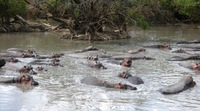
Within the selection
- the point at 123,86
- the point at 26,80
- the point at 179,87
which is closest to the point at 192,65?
the point at 179,87

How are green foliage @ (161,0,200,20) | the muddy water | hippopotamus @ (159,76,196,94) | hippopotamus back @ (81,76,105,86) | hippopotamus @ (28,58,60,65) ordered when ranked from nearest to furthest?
1. the muddy water
2. hippopotamus @ (159,76,196,94)
3. hippopotamus back @ (81,76,105,86)
4. hippopotamus @ (28,58,60,65)
5. green foliage @ (161,0,200,20)

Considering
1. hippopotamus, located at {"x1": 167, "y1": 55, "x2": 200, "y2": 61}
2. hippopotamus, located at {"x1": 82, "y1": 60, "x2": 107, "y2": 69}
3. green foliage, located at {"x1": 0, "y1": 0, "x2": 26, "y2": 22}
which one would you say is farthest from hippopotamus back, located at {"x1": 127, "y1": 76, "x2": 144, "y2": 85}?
green foliage, located at {"x1": 0, "y1": 0, "x2": 26, "y2": 22}

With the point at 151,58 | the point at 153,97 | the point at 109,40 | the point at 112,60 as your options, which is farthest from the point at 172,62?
the point at 109,40

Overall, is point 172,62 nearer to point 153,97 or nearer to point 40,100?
point 153,97

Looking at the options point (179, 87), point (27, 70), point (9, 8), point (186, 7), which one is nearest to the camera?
point (179, 87)

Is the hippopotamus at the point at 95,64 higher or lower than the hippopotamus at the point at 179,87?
higher

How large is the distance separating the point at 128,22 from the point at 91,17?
269cm

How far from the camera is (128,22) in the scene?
1035 inches

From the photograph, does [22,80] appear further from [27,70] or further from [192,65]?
[192,65]

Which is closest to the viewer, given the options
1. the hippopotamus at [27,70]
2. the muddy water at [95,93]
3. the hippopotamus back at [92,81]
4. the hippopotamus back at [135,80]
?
the muddy water at [95,93]

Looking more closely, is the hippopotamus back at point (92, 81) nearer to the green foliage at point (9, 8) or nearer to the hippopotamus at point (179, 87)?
the hippopotamus at point (179, 87)

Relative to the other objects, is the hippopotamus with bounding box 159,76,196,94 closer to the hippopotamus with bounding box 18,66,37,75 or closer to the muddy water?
the muddy water

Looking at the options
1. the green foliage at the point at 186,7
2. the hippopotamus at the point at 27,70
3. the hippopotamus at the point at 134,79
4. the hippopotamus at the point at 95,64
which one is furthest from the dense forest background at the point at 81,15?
the hippopotamus at the point at 134,79

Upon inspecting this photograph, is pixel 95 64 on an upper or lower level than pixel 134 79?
upper
